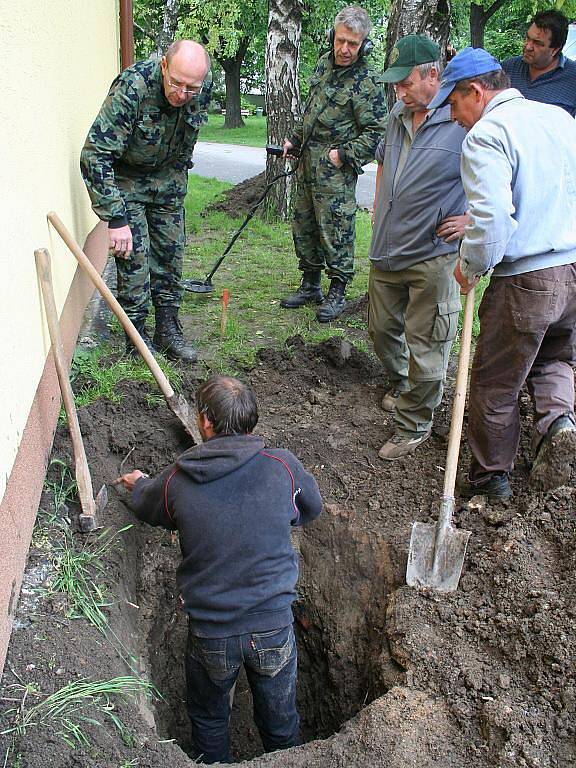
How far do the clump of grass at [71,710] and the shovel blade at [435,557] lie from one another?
1.37 m

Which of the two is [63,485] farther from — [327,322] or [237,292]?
[237,292]

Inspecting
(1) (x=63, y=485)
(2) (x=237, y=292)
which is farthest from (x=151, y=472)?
(2) (x=237, y=292)

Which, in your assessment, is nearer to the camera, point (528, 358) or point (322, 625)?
point (528, 358)

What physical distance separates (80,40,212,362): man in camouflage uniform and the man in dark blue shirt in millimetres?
2677

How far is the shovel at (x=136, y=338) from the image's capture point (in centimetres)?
363

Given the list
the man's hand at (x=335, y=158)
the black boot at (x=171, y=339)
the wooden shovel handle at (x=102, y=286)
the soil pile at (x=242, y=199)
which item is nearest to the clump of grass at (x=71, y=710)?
the wooden shovel handle at (x=102, y=286)

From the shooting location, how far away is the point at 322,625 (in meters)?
3.70

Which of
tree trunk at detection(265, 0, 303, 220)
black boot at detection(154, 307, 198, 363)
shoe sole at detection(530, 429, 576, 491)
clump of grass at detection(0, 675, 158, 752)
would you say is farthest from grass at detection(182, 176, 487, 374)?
clump of grass at detection(0, 675, 158, 752)

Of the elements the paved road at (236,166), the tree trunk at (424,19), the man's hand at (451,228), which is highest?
the tree trunk at (424,19)

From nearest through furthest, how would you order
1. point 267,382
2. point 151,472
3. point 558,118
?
1. point 558,118
2. point 151,472
3. point 267,382

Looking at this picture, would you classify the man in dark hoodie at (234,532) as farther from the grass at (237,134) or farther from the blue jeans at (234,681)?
the grass at (237,134)

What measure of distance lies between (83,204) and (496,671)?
165 inches

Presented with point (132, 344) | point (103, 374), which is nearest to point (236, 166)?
point (132, 344)

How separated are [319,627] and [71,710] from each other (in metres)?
Answer: 1.64
